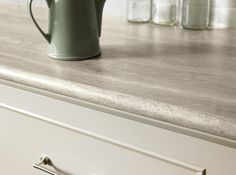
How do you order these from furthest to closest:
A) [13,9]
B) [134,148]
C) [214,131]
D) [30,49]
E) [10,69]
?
[13,9] → [30,49] → [10,69] → [134,148] → [214,131]

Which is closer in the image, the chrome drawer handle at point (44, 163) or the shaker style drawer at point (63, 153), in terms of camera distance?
the shaker style drawer at point (63, 153)

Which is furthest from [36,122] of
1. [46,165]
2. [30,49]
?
[30,49]

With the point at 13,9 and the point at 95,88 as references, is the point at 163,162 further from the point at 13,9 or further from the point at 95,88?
the point at 13,9

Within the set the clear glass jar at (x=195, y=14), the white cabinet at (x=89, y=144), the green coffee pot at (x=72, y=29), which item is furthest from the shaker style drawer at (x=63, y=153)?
the clear glass jar at (x=195, y=14)

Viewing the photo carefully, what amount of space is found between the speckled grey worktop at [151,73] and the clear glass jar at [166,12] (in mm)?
59

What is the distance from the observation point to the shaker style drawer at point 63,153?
0.66m

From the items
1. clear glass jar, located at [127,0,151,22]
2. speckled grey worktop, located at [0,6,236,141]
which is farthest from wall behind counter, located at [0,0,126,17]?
speckled grey worktop, located at [0,6,236,141]

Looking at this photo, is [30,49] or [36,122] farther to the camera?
[30,49]

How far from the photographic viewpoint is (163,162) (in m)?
0.63

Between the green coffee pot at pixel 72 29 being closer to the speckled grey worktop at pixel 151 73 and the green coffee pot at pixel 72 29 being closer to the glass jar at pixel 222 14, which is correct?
the speckled grey worktop at pixel 151 73

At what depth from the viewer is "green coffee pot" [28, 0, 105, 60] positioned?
79 centimetres

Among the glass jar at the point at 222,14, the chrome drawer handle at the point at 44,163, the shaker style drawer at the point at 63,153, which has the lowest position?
the chrome drawer handle at the point at 44,163

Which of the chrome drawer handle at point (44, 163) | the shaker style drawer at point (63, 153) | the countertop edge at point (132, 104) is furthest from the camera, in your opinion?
the chrome drawer handle at point (44, 163)

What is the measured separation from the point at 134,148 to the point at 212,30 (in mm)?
563
